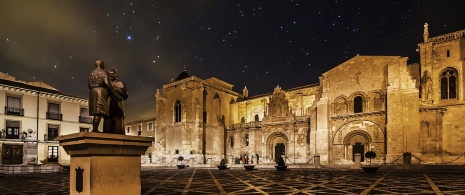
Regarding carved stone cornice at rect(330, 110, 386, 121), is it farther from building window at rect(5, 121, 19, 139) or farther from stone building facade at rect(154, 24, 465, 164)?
building window at rect(5, 121, 19, 139)

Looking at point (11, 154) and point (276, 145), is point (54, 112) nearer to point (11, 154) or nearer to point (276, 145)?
point (11, 154)

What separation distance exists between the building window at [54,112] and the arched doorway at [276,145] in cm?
2633

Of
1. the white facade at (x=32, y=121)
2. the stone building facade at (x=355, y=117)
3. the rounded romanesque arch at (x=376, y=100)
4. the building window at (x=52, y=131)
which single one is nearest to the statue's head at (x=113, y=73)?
the stone building facade at (x=355, y=117)

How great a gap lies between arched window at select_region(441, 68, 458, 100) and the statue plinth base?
33.2 m

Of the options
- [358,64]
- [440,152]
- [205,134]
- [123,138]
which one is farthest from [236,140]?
[123,138]

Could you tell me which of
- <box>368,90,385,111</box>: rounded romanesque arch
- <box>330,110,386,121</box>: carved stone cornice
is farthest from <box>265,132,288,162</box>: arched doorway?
<box>368,90,385,111</box>: rounded romanesque arch

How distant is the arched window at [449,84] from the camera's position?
28.4 metres

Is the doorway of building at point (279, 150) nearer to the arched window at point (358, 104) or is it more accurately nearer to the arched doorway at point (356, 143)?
the arched doorway at point (356, 143)

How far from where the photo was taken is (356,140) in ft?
100

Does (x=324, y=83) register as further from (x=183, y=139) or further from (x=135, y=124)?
(x=135, y=124)

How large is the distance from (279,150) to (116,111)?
35.1 meters

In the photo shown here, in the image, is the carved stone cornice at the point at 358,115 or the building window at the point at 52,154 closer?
the carved stone cornice at the point at 358,115

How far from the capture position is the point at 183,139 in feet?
132

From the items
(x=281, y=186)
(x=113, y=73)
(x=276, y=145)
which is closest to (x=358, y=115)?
(x=276, y=145)
